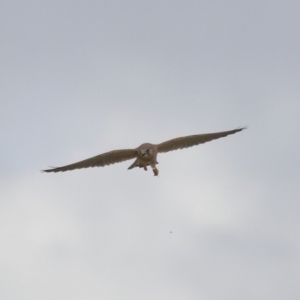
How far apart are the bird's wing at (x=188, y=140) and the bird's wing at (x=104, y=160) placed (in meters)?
1.39

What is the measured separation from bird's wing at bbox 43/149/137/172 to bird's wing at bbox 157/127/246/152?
139cm

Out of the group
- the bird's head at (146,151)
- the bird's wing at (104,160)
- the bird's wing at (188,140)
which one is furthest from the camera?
the bird's wing at (188,140)

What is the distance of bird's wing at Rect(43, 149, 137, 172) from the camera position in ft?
114

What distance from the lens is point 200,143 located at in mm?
36250

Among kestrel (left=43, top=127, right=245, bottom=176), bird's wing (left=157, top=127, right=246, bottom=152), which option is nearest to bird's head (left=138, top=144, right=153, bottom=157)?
kestrel (left=43, top=127, right=245, bottom=176)

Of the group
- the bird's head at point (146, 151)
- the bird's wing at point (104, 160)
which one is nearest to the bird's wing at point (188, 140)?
the bird's wing at point (104, 160)

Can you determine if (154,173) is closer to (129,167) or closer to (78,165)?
(129,167)

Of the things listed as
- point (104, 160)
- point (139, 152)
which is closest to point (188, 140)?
point (139, 152)

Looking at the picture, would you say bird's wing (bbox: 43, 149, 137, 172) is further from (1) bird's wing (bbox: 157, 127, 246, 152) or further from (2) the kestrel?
(1) bird's wing (bbox: 157, 127, 246, 152)

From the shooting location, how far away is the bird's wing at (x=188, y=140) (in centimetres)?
3524

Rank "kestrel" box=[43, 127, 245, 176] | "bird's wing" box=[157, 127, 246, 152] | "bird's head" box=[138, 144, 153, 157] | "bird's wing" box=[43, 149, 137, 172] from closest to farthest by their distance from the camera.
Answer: "bird's head" box=[138, 144, 153, 157] → "kestrel" box=[43, 127, 245, 176] → "bird's wing" box=[43, 149, 137, 172] → "bird's wing" box=[157, 127, 246, 152]

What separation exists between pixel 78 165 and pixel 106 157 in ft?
4.09

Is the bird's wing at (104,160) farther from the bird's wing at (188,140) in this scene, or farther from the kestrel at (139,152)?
the bird's wing at (188,140)

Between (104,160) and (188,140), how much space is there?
375 centimetres
